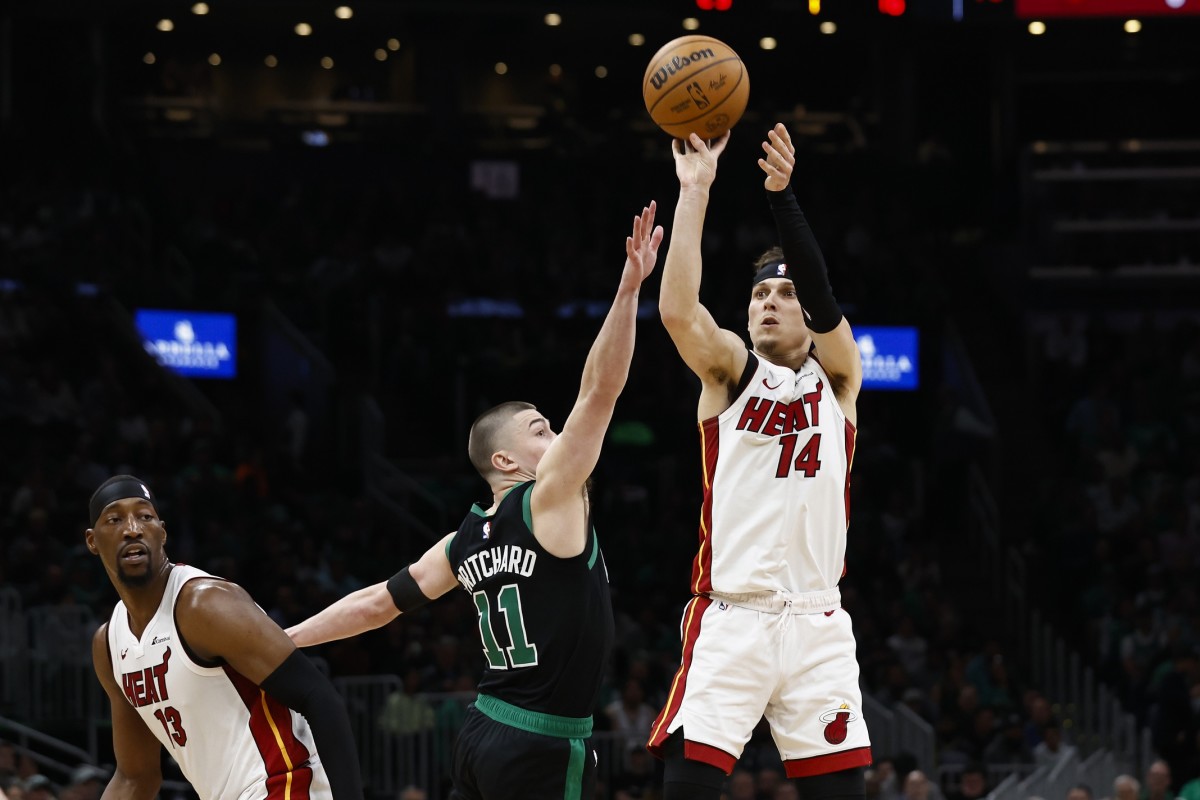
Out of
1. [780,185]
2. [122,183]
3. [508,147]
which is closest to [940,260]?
[508,147]

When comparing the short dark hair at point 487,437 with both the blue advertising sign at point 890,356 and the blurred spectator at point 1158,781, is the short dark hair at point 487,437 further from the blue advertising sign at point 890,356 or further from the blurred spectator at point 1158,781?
the blue advertising sign at point 890,356

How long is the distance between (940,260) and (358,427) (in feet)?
31.7

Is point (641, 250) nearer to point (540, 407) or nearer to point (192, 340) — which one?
point (540, 407)

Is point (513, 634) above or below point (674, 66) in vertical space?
below

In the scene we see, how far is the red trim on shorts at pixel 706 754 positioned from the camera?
6.63 m

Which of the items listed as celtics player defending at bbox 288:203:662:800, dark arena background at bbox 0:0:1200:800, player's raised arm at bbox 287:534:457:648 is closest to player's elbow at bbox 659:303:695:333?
celtics player defending at bbox 288:203:662:800

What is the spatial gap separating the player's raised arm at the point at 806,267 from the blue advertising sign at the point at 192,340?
17.2 m

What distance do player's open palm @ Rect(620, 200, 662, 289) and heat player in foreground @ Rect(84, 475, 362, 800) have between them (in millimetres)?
1732

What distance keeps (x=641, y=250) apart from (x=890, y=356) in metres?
18.3

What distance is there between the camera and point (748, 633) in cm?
672

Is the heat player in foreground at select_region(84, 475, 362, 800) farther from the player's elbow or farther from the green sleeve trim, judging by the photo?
the player's elbow

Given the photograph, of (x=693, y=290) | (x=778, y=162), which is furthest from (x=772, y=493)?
(x=778, y=162)

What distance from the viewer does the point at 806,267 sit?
6.78 metres

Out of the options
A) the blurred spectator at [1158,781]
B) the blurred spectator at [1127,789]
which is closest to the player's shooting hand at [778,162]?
the blurred spectator at [1127,789]
